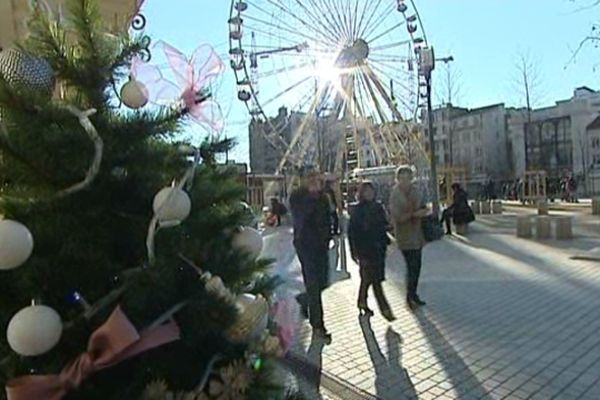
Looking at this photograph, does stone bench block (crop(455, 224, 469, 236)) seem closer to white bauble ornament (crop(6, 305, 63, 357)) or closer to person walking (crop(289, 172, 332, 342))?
person walking (crop(289, 172, 332, 342))

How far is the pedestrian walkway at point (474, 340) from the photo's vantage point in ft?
14.4

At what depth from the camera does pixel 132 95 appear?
1.56 metres

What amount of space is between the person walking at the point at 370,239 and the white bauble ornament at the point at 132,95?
5.11m

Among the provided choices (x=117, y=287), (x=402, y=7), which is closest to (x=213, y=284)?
(x=117, y=287)

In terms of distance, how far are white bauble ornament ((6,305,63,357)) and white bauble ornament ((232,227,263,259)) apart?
518mm

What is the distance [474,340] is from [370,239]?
1594 mm

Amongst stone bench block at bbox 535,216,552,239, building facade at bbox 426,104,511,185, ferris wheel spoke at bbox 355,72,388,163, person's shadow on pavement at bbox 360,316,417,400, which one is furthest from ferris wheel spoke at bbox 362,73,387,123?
building facade at bbox 426,104,511,185

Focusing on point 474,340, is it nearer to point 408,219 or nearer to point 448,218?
point 408,219

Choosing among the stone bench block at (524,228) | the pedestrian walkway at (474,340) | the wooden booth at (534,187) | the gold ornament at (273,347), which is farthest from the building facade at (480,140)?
the gold ornament at (273,347)

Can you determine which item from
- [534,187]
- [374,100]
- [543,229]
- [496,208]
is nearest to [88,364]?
[543,229]

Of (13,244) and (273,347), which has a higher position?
(13,244)

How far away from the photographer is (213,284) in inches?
59.4

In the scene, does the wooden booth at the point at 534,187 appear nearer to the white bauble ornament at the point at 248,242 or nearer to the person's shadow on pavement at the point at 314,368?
the person's shadow on pavement at the point at 314,368

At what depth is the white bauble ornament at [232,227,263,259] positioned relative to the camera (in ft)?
5.44
